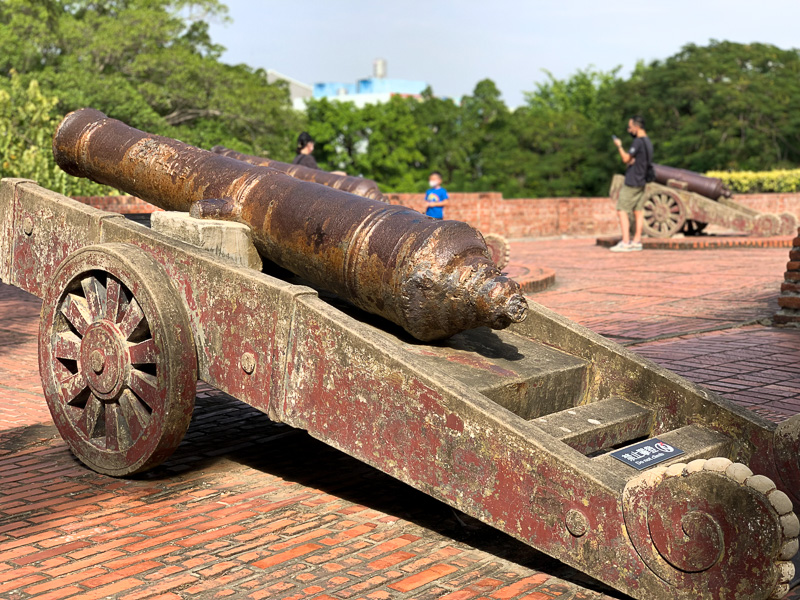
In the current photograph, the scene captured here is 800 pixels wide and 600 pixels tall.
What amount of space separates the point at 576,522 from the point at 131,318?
74.3 inches

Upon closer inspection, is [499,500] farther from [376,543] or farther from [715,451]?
[715,451]

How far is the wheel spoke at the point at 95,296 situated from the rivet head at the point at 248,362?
0.67 metres

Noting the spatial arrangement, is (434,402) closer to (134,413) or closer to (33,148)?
(134,413)

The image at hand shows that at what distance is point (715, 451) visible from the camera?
137 inches

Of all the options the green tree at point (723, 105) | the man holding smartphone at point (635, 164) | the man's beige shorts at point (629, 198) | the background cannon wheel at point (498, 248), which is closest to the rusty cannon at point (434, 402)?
the background cannon wheel at point (498, 248)

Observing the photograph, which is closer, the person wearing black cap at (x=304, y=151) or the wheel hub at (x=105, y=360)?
the wheel hub at (x=105, y=360)

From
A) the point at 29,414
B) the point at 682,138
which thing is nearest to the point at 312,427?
the point at 29,414

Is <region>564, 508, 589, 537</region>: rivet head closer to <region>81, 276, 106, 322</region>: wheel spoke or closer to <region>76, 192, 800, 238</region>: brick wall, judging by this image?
<region>81, 276, 106, 322</region>: wheel spoke

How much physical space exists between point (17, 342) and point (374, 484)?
13.6 ft

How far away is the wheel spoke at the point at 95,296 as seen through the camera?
13.1ft

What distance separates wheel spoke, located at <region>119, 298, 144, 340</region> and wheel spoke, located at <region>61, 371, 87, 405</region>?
31cm

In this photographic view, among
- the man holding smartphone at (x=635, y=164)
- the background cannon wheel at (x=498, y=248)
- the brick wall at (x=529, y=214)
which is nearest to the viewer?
the background cannon wheel at (x=498, y=248)

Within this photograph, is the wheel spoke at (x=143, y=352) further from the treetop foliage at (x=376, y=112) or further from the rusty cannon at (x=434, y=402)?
the treetop foliage at (x=376, y=112)

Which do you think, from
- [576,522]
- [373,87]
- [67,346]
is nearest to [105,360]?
[67,346]
